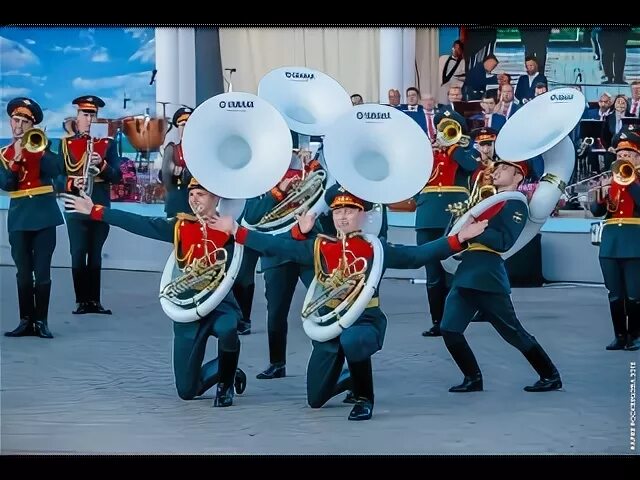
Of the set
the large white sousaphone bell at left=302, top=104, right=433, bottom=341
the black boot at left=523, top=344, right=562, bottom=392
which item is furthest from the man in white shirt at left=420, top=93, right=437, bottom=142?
the black boot at left=523, top=344, right=562, bottom=392

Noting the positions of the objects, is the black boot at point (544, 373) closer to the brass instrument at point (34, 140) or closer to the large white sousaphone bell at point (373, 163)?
the large white sousaphone bell at point (373, 163)

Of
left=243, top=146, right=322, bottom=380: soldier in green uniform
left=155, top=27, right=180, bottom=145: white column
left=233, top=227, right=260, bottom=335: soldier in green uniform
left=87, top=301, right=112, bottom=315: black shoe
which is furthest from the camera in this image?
left=87, top=301, right=112, bottom=315: black shoe

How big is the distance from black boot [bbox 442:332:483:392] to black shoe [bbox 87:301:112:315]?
8.08 feet

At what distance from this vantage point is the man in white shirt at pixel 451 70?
24.7 ft

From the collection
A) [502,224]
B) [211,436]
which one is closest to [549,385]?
[502,224]

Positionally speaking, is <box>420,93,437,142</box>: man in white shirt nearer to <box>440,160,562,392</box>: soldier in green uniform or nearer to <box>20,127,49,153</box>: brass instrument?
<box>440,160,562,392</box>: soldier in green uniform

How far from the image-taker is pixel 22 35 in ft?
21.5

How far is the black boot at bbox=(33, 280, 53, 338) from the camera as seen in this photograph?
305 inches

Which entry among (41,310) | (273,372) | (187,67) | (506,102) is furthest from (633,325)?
(41,310)

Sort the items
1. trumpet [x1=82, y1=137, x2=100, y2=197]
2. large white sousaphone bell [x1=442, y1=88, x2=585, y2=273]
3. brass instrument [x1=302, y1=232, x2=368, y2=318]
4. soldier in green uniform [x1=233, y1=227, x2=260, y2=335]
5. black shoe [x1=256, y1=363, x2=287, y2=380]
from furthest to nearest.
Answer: soldier in green uniform [x1=233, y1=227, x2=260, y2=335] → trumpet [x1=82, y1=137, x2=100, y2=197] → black shoe [x1=256, y1=363, x2=287, y2=380] → large white sousaphone bell [x1=442, y1=88, x2=585, y2=273] → brass instrument [x1=302, y1=232, x2=368, y2=318]

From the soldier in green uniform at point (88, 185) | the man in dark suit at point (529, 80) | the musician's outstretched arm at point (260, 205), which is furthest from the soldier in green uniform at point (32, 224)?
the man in dark suit at point (529, 80)

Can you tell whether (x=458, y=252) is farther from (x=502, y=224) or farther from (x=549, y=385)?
(x=549, y=385)

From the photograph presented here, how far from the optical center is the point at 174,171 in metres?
7.41
